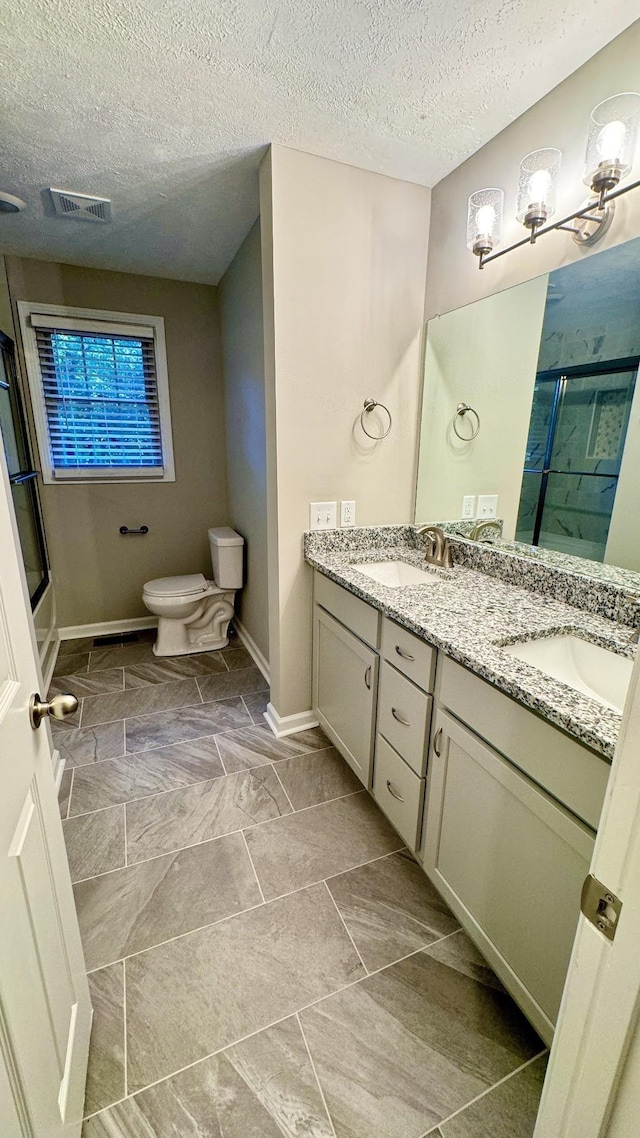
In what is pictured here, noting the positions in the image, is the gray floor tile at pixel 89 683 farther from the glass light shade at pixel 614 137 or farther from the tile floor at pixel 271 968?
the glass light shade at pixel 614 137

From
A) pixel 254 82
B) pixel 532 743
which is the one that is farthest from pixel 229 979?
pixel 254 82

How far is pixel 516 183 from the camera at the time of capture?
5.21ft

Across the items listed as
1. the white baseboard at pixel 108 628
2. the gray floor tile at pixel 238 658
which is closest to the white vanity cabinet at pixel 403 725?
the gray floor tile at pixel 238 658

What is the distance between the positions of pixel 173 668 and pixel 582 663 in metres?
2.40

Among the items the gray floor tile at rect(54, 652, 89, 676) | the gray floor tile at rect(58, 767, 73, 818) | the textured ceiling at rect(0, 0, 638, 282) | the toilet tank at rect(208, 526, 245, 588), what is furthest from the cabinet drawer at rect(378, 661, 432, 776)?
the gray floor tile at rect(54, 652, 89, 676)

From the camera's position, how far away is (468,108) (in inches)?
58.7

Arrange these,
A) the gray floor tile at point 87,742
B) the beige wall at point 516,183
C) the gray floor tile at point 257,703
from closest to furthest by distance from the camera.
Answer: the beige wall at point 516,183 → the gray floor tile at point 87,742 → the gray floor tile at point 257,703

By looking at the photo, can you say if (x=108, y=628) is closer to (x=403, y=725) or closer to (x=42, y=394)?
(x=42, y=394)

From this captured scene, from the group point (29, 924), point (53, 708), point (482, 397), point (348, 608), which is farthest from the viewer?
point (482, 397)

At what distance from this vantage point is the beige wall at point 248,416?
7.97ft

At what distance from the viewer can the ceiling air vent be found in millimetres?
2010

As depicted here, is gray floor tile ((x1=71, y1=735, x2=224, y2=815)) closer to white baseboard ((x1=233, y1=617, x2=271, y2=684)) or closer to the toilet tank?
white baseboard ((x1=233, y1=617, x2=271, y2=684))

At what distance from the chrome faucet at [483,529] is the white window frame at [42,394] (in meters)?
2.29

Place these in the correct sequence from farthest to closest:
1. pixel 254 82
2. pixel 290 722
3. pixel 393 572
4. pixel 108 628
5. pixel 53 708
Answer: pixel 108 628
pixel 290 722
pixel 393 572
pixel 254 82
pixel 53 708
